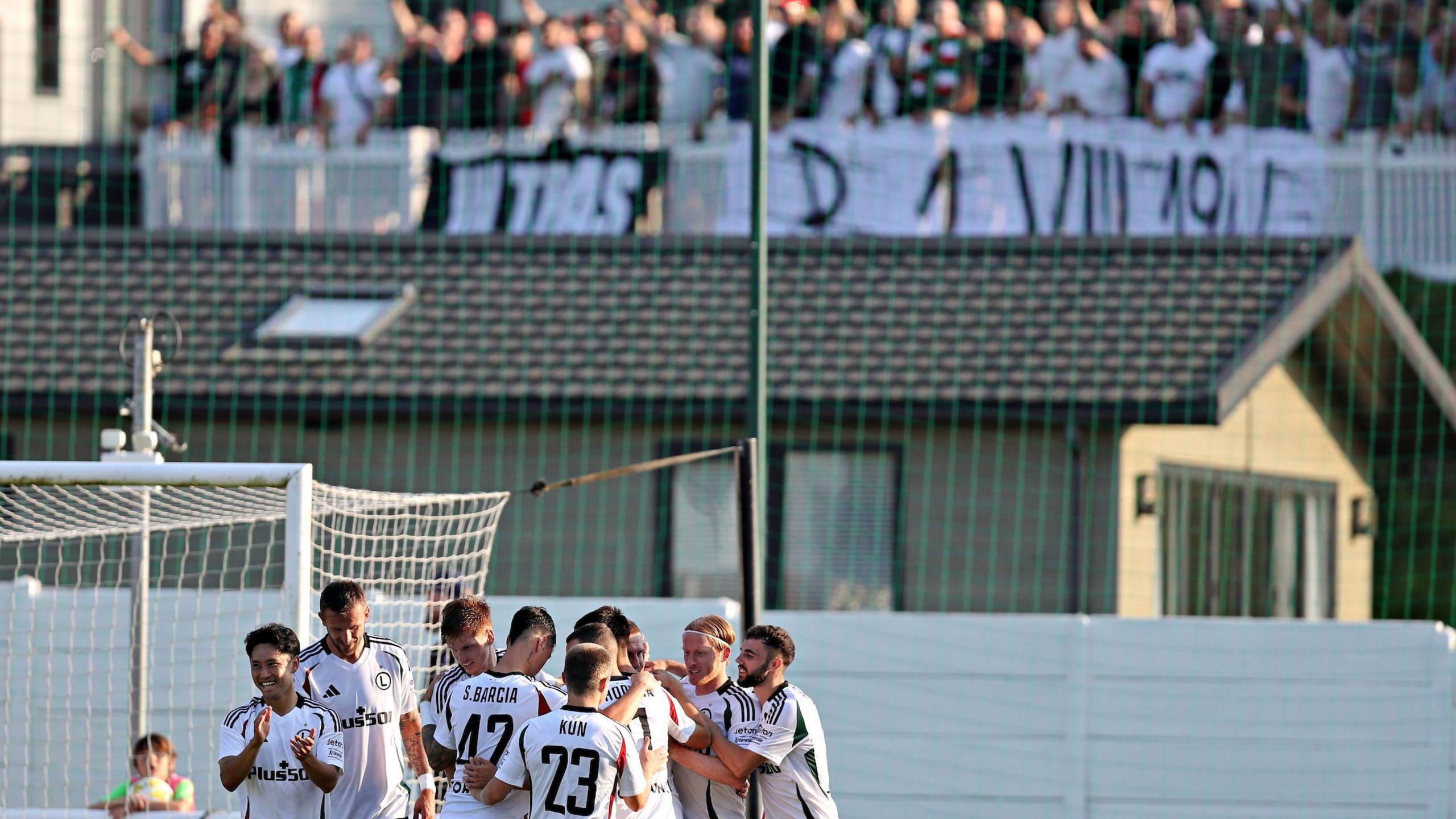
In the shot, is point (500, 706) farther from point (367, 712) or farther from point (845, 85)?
point (845, 85)

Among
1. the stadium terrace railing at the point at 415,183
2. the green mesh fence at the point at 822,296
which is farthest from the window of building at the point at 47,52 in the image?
the stadium terrace railing at the point at 415,183

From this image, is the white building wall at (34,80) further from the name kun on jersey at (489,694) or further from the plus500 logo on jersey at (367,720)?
the name kun on jersey at (489,694)

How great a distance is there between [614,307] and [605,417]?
939 millimetres

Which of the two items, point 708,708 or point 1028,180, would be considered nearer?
point 708,708

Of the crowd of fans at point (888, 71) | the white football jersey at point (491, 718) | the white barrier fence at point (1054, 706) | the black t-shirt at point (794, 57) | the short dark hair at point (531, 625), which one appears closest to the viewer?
the white football jersey at point (491, 718)

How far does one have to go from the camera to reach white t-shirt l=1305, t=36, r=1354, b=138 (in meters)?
14.8

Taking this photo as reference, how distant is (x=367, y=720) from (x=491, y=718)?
2.38 ft

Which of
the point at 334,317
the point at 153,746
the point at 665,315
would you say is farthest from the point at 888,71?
the point at 153,746

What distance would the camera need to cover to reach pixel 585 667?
251 inches

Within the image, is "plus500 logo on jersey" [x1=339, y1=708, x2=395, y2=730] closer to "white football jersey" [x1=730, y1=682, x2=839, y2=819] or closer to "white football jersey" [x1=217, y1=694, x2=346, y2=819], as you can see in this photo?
"white football jersey" [x1=217, y1=694, x2=346, y2=819]

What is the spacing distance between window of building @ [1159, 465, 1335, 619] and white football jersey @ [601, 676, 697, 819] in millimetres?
7329

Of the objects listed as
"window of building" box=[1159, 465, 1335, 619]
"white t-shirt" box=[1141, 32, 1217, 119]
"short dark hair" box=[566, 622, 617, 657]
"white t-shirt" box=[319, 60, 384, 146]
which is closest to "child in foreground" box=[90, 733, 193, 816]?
"short dark hair" box=[566, 622, 617, 657]

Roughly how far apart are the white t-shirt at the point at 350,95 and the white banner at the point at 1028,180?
9.10 feet

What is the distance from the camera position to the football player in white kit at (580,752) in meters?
6.40
